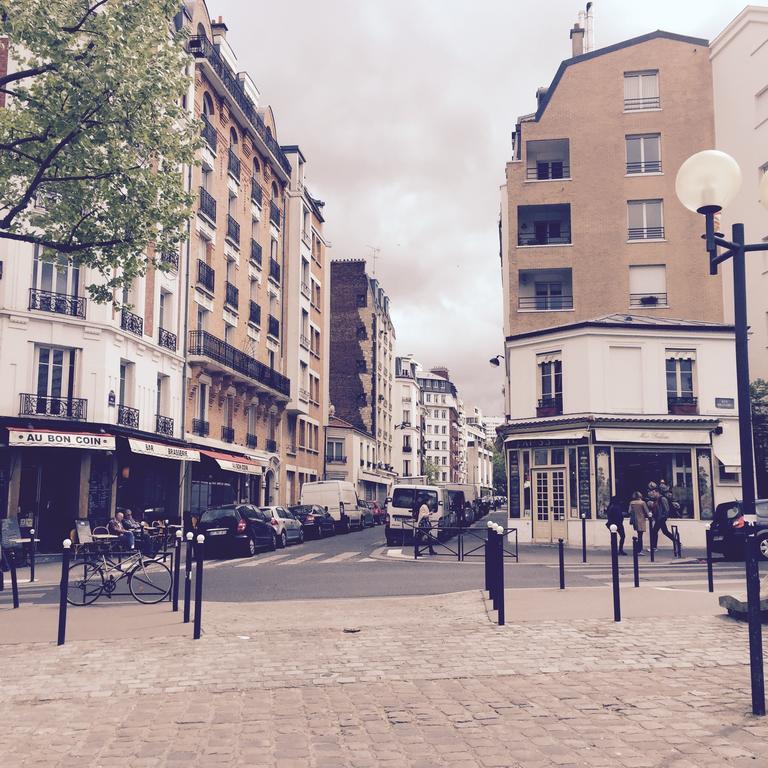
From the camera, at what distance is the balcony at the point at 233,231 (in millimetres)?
37562

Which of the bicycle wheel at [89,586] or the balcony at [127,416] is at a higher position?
the balcony at [127,416]

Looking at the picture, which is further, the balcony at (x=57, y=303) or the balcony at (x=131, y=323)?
the balcony at (x=131, y=323)

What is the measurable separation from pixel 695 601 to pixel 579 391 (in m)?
16.0

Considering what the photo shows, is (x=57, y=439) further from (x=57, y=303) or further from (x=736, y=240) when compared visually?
(x=736, y=240)

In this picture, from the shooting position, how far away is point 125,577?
1229 centimetres

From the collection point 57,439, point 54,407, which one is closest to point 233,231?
point 54,407

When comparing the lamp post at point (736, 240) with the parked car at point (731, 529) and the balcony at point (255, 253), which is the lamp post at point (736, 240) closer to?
the parked car at point (731, 529)

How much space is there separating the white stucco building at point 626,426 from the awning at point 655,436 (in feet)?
0.10

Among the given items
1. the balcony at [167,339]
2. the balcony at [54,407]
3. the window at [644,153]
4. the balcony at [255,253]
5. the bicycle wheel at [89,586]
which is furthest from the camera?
the balcony at [255,253]

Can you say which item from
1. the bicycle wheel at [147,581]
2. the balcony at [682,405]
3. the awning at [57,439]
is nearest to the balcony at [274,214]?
the awning at [57,439]

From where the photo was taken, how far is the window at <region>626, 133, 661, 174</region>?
111 ft

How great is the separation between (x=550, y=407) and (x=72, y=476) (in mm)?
15203

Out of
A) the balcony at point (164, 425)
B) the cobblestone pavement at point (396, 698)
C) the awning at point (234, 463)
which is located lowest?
the cobblestone pavement at point (396, 698)

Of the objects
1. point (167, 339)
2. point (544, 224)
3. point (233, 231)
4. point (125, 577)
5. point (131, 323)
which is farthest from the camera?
point (233, 231)
